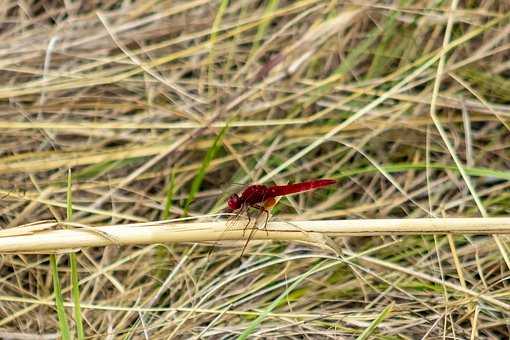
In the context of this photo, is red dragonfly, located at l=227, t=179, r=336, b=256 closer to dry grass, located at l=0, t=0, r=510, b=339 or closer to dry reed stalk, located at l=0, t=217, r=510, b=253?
dry reed stalk, located at l=0, t=217, r=510, b=253

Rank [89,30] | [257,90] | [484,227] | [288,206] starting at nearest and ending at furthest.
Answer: [484,227] → [288,206] → [257,90] → [89,30]

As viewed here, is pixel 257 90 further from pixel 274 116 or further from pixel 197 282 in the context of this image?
pixel 197 282

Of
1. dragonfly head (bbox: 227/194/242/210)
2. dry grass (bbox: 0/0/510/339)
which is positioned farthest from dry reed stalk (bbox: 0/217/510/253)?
dry grass (bbox: 0/0/510/339)

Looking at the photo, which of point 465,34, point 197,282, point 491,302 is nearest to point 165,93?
point 197,282

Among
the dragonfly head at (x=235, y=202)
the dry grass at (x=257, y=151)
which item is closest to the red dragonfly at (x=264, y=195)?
the dragonfly head at (x=235, y=202)

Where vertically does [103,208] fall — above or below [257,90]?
below

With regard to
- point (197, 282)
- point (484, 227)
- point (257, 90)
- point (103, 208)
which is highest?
point (257, 90)

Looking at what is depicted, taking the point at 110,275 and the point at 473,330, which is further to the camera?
the point at 110,275

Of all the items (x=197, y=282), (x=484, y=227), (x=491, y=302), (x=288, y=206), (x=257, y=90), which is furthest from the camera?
(x=257, y=90)
